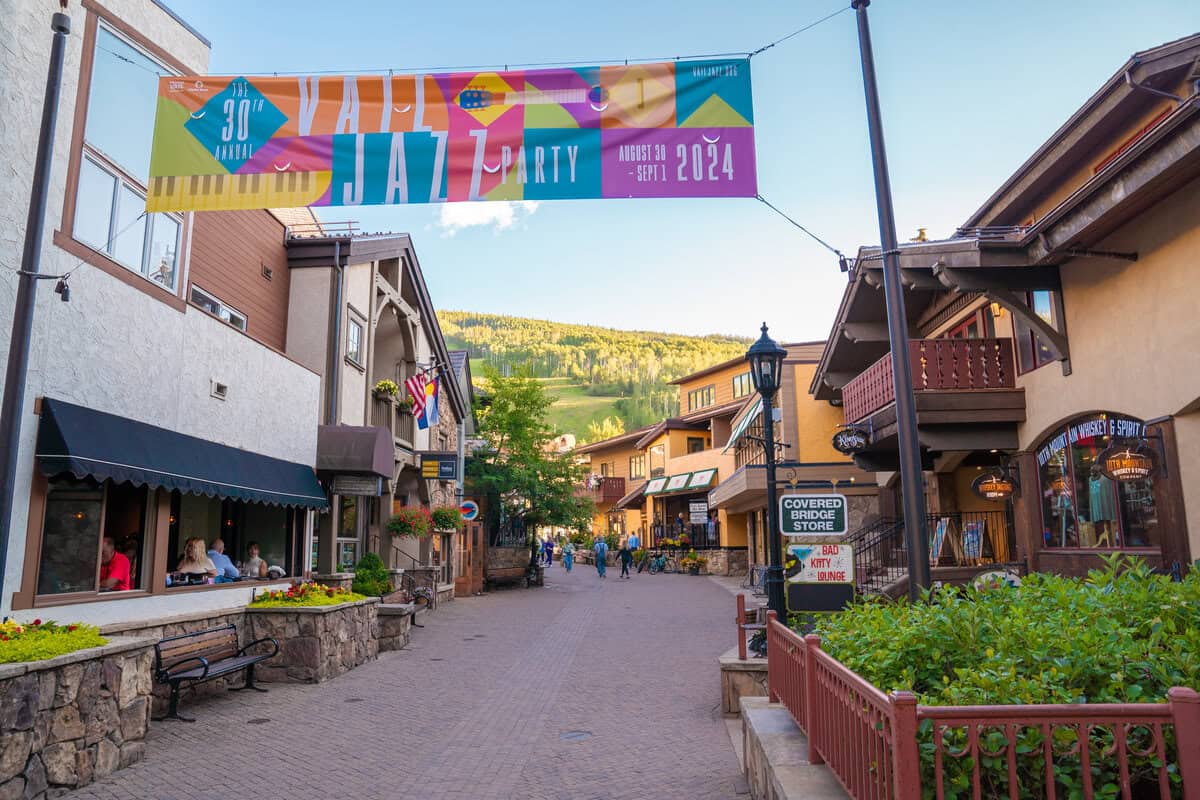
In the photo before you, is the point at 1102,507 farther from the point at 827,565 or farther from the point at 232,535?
the point at 232,535

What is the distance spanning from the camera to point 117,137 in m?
10.0

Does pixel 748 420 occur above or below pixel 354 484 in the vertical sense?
above

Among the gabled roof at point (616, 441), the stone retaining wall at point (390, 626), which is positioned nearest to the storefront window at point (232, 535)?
the stone retaining wall at point (390, 626)

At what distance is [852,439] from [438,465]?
Answer: 12.5m

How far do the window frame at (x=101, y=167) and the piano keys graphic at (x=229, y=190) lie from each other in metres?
1.64

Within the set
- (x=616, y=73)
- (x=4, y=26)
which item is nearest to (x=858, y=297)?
(x=616, y=73)

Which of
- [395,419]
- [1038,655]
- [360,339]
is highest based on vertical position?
[360,339]

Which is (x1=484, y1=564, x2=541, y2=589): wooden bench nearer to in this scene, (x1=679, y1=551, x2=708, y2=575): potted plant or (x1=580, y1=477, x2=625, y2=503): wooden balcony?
(x1=679, y1=551, x2=708, y2=575): potted plant

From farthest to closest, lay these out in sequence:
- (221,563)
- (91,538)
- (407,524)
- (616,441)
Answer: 1. (616,441)
2. (407,524)
3. (221,563)
4. (91,538)

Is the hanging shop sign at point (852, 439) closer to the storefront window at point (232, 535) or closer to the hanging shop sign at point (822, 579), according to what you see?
the hanging shop sign at point (822, 579)

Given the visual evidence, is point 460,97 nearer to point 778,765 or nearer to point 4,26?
point 4,26

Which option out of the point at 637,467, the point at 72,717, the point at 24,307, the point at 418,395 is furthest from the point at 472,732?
the point at 637,467

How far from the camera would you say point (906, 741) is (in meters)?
3.09

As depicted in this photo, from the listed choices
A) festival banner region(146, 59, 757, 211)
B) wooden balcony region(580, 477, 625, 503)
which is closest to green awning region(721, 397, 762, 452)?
festival banner region(146, 59, 757, 211)
